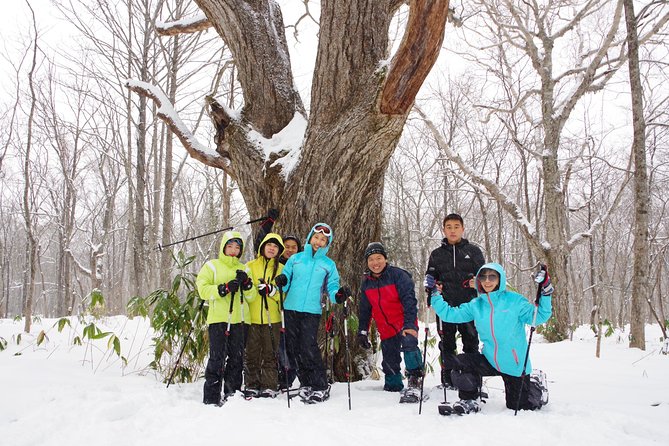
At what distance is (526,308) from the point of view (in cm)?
329

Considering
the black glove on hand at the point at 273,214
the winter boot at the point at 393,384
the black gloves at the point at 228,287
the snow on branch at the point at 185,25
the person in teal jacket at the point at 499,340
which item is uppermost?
the snow on branch at the point at 185,25

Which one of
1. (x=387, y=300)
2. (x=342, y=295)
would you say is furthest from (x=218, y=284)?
(x=387, y=300)

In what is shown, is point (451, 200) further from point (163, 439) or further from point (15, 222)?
point (15, 222)

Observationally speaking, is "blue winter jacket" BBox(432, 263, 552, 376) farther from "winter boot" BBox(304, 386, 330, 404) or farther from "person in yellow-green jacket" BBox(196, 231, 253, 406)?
"person in yellow-green jacket" BBox(196, 231, 253, 406)

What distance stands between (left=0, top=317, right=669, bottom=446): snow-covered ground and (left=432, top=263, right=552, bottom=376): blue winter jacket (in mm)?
368

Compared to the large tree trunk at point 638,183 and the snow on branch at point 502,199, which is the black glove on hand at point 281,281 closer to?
the large tree trunk at point 638,183

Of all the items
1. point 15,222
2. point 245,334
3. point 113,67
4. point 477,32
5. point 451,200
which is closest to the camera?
point 245,334

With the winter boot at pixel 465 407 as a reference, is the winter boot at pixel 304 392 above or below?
below

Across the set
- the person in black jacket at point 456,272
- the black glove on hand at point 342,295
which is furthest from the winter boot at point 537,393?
the black glove on hand at point 342,295

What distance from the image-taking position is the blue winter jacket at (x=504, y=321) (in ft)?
10.4

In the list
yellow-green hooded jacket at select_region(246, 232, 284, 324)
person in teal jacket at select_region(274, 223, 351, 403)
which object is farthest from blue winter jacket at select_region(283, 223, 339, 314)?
yellow-green hooded jacket at select_region(246, 232, 284, 324)

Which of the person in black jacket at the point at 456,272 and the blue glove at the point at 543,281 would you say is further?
the person in black jacket at the point at 456,272

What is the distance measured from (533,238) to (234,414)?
28.0 ft

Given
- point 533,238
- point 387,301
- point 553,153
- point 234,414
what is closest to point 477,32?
point 553,153
